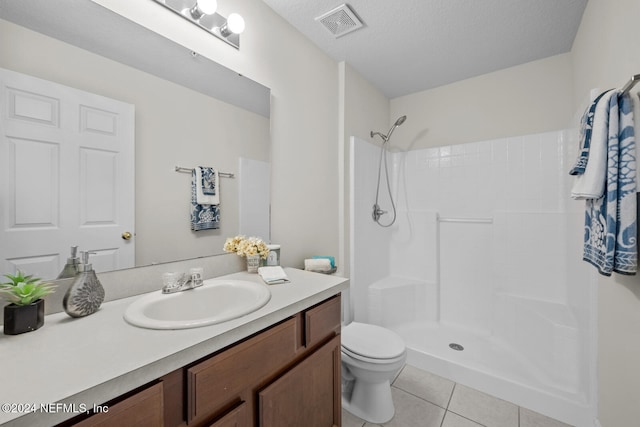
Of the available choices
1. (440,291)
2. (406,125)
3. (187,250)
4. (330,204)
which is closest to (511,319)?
(440,291)

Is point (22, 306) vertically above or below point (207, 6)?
below

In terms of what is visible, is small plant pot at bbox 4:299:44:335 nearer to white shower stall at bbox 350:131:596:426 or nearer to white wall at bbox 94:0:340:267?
white wall at bbox 94:0:340:267

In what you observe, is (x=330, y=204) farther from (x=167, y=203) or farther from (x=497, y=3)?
(x=497, y=3)

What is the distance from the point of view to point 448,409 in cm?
164

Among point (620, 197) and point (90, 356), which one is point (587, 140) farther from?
point (90, 356)

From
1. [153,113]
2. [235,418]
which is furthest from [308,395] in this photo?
[153,113]

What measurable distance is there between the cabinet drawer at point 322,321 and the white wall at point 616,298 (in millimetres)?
1133

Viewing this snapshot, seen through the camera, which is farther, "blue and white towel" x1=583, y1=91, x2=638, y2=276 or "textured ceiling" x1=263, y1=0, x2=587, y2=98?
"textured ceiling" x1=263, y1=0, x2=587, y2=98

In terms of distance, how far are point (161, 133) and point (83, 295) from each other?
70 cm

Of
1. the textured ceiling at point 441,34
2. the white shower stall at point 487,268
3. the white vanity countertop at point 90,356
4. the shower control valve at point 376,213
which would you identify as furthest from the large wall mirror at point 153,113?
the shower control valve at point 376,213

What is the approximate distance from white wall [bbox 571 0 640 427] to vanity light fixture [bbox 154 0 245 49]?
165 centimetres

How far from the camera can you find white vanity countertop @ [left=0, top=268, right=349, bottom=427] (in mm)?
482

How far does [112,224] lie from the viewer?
103 centimetres

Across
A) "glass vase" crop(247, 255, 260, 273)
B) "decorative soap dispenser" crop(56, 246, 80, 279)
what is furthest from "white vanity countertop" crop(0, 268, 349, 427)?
"glass vase" crop(247, 255, 260, 273)
